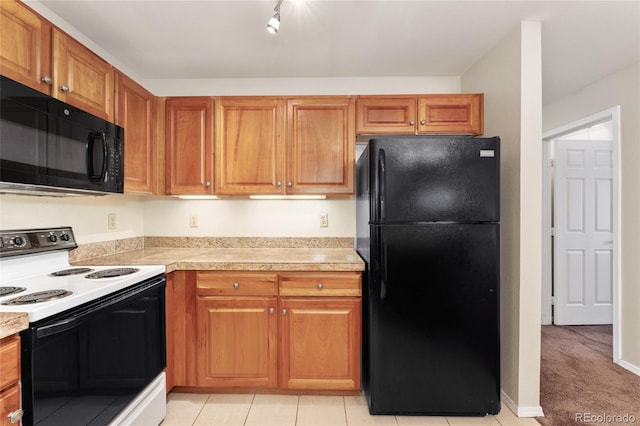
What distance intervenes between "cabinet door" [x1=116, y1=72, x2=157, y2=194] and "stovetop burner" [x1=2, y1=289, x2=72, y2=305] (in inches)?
31.4

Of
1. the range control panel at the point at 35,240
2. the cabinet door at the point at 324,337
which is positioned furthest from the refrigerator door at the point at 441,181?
the range control panel at the point at 35,240

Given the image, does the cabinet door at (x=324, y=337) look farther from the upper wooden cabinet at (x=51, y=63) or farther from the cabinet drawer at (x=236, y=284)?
the upper wooden cabinet at (x=51, y=63)

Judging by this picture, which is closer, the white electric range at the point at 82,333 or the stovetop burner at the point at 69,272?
the white electric range at the point at 82,333

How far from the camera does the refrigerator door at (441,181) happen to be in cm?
172

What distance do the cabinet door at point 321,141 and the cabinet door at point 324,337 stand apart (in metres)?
0.82

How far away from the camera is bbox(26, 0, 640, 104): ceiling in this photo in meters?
1.69

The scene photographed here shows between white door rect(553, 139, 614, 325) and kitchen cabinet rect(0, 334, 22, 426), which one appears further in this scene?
white door rect(553, 139, 614, 325)

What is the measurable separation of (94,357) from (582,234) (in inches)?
167

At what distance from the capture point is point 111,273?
1.59 metres

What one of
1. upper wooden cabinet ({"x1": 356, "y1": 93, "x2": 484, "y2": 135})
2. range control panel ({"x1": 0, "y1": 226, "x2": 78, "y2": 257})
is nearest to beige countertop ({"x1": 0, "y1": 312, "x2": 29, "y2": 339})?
range control panel ({"x1": 0, "y1": 226, "x2": 78, "y2": 257})

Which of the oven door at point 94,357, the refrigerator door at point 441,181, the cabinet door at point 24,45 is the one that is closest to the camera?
the oven door at point 94,357
